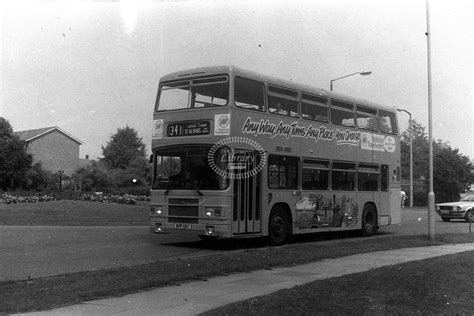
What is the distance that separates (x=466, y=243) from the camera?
16.0 meters

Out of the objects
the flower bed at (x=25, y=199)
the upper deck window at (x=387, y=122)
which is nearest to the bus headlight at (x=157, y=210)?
the upper deck window at (x=387, y=122)

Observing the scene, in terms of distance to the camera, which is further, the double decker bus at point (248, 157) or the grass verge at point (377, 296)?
the double decker bus at point (248, 157)

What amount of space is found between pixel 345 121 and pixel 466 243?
527cm

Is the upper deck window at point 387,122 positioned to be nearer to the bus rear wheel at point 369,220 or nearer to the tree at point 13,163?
the bus rear wheel at point 369,220

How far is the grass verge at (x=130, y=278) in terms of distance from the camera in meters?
7.05

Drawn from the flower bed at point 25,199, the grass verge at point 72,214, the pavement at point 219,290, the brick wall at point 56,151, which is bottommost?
the pavement at point 219,290

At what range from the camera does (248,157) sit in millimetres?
14000

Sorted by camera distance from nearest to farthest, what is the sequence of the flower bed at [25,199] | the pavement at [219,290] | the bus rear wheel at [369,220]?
the pavement at [219,290] → the bus rear wheel at [369,220] → the flower bed at [25,199]

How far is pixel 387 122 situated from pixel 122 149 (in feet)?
273

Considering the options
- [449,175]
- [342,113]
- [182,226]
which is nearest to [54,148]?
[449,175]

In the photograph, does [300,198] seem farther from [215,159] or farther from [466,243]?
[466,243]

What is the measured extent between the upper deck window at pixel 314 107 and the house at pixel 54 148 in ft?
196

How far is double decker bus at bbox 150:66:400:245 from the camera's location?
13.5 m

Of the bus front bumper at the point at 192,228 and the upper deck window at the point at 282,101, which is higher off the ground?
the upper deck window at the point at 282,101
